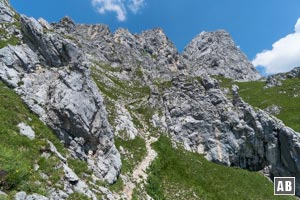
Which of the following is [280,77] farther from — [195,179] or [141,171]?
[141,171]

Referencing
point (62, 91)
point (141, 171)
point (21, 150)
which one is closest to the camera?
point (21, 150)

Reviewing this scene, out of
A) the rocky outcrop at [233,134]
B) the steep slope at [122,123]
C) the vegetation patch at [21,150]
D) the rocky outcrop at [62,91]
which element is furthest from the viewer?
the rocky outcrop at [233,134]

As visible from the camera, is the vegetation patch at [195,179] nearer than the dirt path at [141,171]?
No

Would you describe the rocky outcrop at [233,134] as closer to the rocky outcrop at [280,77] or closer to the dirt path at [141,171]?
the dirt path at [141,171]

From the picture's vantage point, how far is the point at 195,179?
46719mm

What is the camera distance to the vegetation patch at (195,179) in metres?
42.2

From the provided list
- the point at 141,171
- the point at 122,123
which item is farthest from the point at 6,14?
the point at 141,171

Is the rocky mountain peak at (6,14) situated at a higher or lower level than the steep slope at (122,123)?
higher

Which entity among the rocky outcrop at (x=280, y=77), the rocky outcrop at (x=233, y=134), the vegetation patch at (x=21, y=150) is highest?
the rocky outcrop at (x=280, y=77)

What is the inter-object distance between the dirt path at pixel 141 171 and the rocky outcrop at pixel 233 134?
11716 millimetres

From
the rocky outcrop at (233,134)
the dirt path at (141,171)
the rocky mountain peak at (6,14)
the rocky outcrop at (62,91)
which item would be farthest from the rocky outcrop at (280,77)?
the rocky mountain peak at (6,14)

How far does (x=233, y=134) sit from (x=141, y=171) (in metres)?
27.4

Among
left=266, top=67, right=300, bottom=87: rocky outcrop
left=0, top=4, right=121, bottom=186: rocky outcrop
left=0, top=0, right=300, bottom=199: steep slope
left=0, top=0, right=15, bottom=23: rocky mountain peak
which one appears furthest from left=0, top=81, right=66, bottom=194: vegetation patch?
left=266, top=67, right=300, bottom=87: rocky outcrop

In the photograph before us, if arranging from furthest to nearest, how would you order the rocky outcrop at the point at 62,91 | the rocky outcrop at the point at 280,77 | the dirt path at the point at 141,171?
the rocky outcrop at the point at 280,77 → the dirt path at the point at 141,171 → the rocky outcrop at the point at 62,91
